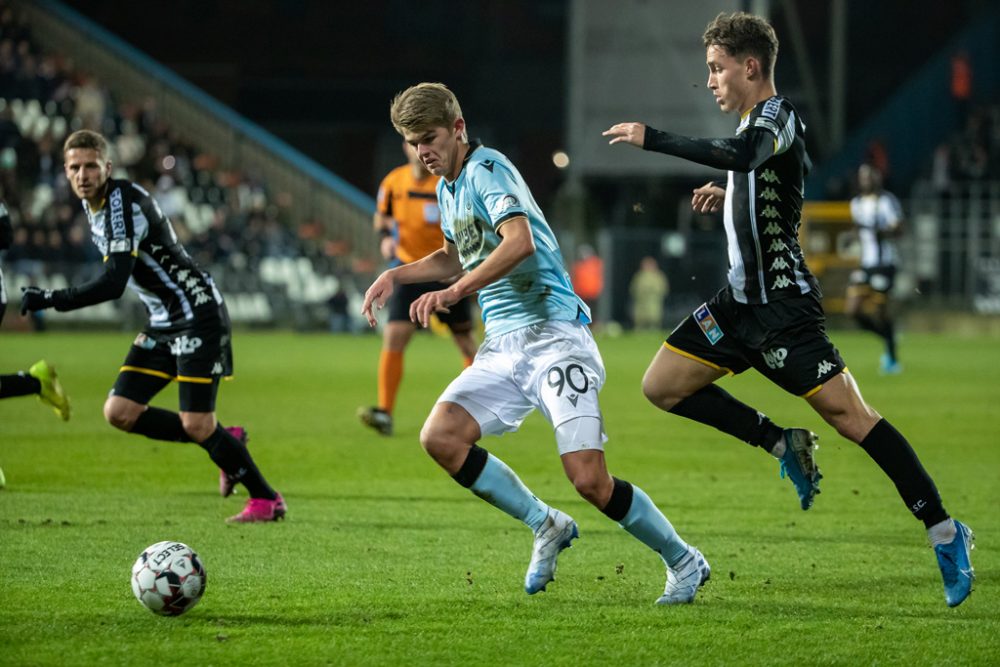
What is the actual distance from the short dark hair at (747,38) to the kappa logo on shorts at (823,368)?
1.21 meters

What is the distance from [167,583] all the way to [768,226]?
9.26 feet

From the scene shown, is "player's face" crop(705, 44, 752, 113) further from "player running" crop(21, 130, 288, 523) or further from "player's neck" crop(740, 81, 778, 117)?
"player running" crop(21, 130, 288, 523)

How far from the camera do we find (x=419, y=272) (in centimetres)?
595

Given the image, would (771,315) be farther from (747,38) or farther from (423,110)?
(423,110)

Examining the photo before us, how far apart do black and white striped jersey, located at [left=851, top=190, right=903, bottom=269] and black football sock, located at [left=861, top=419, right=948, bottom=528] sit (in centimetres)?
1389

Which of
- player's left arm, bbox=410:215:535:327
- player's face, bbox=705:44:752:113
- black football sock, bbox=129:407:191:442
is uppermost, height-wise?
player's face, bbox=705:44:752:113

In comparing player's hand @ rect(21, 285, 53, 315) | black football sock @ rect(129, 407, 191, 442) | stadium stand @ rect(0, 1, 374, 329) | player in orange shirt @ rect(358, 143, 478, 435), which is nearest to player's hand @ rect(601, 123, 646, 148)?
player's hand @ rect(21, 285, 53, 315)

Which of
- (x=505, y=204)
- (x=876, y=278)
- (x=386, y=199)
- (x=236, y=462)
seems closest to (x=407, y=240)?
→ (x=386, y=199)

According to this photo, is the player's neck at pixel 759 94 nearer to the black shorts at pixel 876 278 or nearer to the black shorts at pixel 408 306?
the black shorts at pixel 408 306

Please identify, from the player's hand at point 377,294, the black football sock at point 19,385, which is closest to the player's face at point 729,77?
the player's hand at point 377,294

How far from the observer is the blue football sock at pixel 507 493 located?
225 inches

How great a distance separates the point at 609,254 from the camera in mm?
35000

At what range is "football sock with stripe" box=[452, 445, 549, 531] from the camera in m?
5.70

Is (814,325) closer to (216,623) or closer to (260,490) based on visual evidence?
(216,623)
